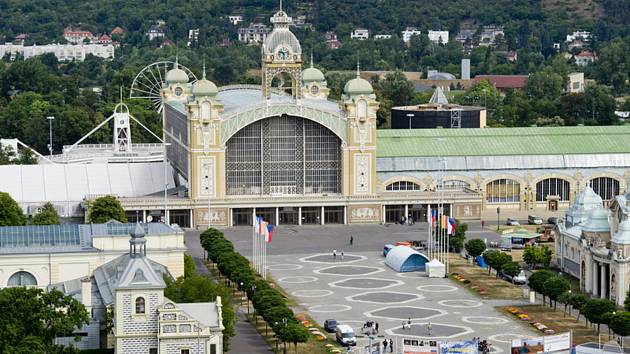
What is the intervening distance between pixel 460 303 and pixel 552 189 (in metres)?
44.8

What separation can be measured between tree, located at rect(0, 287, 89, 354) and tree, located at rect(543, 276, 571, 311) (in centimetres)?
3075

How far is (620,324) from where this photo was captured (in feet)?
336

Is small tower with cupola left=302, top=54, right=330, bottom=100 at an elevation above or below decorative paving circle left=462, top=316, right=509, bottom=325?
above

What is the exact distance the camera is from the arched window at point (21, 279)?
109812 mm

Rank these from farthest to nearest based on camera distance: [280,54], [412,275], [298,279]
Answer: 1. [280,54]
2. [412,275]
3. [298,279]

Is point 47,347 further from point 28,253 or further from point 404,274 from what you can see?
point 404,274

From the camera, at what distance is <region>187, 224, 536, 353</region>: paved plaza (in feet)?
357

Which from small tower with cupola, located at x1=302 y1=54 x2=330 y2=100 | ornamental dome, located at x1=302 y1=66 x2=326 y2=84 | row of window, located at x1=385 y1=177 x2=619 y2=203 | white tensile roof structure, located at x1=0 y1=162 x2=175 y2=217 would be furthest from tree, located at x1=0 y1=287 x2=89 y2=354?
ornamental dome, located at x1=302 y1=66 x2=326 y2=84

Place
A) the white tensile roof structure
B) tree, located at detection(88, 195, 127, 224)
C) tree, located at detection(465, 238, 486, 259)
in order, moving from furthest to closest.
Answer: the white tensile roof structure, tree, located at detection(88, 195, 127, 224), tree, located at detection(465, 238, 486, 259)

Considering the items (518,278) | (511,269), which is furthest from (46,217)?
(518,278)

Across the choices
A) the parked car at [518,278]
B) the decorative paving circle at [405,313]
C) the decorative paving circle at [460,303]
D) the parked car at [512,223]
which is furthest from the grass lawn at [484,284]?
the parked car at [512,223]

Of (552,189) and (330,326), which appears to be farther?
(552,189)

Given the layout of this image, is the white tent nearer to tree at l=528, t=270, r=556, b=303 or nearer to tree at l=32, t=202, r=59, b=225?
tree at l=528, t=270, r=556, b=303

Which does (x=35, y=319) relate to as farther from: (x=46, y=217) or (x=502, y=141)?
(x=502, y=141)
